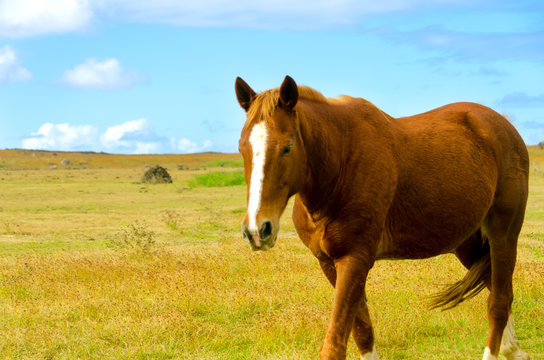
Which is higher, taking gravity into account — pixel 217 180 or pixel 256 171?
pixel 217 180

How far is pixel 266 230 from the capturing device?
11.2ft

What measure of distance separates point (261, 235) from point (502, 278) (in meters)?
3.19

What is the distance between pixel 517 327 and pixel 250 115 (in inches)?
193

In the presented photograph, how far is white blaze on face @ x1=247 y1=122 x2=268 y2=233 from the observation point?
3379mm

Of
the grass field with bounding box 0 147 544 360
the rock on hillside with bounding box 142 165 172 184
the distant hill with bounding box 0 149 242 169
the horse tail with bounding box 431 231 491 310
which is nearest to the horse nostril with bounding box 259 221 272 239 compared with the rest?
the grass field with bounding box 0 147 544 360

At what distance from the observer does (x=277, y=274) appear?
884 cm

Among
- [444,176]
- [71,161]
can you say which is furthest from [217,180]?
[71,161]

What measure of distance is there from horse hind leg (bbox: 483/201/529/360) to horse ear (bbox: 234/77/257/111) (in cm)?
301

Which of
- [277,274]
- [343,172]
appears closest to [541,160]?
[277,274]

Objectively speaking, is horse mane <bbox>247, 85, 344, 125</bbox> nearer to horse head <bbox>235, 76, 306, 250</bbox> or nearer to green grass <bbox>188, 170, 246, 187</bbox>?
horse head <bbox>235, 76, 306, 250</bbox>

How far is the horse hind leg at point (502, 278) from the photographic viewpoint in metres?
5.38

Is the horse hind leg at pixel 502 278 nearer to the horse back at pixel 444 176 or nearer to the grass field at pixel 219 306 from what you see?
the horse back at pixel 444 176

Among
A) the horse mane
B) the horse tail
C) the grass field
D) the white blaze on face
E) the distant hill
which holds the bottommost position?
the grass field

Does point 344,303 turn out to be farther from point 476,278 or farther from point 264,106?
point 476,278
